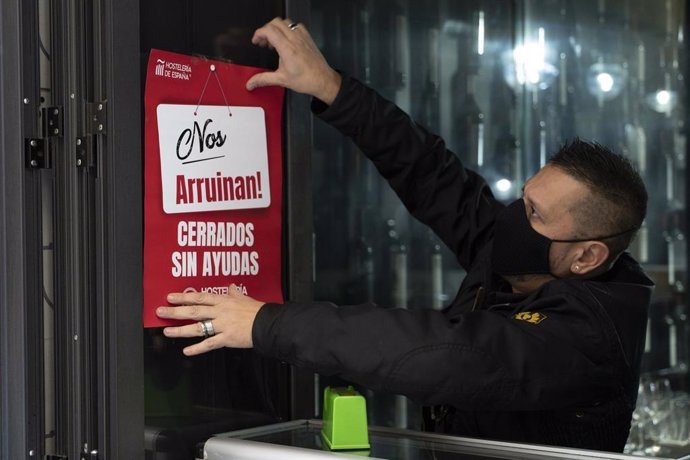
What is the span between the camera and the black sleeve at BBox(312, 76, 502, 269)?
7.75 feet

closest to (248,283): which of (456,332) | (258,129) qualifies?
(258,129)

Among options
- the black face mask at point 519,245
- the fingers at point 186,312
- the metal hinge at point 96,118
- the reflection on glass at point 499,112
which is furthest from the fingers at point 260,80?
the reflection on glass at point 499,112

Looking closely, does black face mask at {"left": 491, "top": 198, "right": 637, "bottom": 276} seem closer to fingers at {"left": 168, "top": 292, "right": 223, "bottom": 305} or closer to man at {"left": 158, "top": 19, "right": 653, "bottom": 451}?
man at {"left": 158, "top": 19, "right": 653, "bottom": 451}

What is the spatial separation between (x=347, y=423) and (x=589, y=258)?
2.36 ft

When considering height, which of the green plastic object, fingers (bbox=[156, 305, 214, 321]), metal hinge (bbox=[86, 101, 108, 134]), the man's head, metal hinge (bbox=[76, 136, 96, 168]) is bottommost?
the green plastic object

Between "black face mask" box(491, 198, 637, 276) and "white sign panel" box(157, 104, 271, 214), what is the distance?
54 cm

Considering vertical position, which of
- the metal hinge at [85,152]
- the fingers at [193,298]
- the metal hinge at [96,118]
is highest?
the metal hinge at [96,118]

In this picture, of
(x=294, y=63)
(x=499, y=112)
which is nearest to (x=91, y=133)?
(x=294, y=63)

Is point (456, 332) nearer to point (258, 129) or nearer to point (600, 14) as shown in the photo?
point (258, 129)

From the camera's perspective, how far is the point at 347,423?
1852 mm

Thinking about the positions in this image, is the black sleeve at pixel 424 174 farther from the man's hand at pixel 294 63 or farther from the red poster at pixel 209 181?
the red poster at pixel 209 181

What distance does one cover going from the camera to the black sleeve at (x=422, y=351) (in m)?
1.83

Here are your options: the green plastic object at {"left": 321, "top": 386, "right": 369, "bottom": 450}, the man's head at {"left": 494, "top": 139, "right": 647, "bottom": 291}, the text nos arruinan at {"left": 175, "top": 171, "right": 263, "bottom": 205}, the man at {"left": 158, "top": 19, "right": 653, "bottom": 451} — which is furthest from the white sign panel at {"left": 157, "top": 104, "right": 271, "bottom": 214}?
the man's head at {"left": 494, "top": 139, "right": 647, "bottom": 291}

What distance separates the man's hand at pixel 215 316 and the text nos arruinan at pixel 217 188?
0.20m
